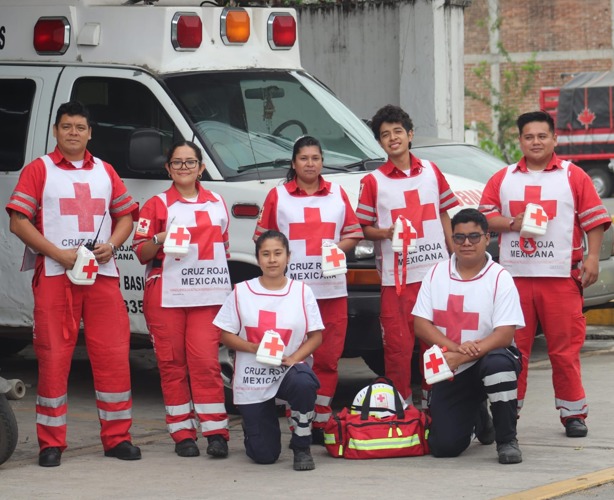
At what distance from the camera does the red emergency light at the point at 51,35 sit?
29.7 feet

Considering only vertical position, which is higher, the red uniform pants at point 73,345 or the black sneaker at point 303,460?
the red uniform pants at point 73,345

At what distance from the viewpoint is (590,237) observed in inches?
307

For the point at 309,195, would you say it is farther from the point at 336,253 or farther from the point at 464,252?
the point at 464,252

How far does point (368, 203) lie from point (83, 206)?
5.30ft

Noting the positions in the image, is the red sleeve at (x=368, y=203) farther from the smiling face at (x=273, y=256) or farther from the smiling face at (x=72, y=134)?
the smiling face at (x=72, y=134)

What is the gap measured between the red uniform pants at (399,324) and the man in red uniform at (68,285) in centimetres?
148

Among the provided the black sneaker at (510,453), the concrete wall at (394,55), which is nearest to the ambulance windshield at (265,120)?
the black sneaker at (510,453)

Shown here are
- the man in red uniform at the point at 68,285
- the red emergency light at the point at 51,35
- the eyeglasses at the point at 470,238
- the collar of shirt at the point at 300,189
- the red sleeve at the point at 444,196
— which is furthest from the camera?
A: the red emergency light at the point at 51,35

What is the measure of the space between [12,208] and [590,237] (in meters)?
3.09

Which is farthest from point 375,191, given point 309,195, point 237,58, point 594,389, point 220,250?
point 594,389

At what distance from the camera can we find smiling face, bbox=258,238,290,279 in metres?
7.34

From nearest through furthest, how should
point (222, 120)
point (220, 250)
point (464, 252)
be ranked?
point (464, 252) → point (220, 250) → point (222, 120)

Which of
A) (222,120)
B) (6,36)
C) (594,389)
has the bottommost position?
(594,389)

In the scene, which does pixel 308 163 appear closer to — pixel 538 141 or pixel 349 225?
pixel 349 225
